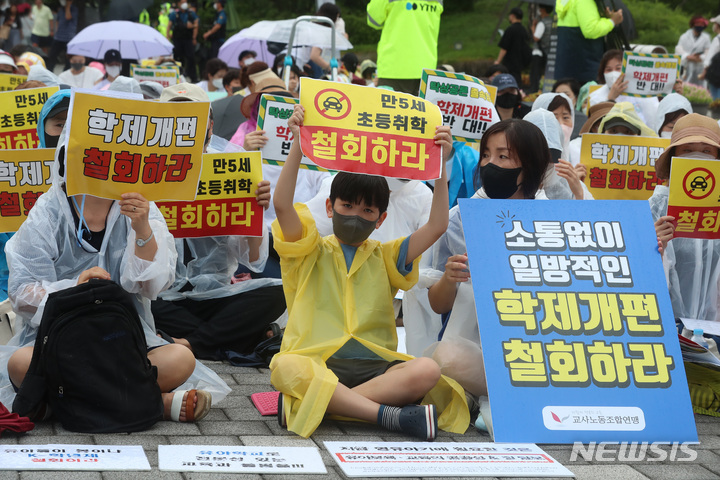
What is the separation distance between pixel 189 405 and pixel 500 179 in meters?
1.79

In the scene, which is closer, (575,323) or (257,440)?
(257,440)

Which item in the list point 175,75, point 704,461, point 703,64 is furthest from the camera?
point 703,64

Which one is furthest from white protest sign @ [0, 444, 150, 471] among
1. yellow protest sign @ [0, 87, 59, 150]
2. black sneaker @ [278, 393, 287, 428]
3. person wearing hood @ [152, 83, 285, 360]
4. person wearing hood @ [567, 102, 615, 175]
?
person wearing hood @ [567, 102, 615, 175]

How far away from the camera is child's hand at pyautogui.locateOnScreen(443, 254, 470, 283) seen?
4059 millimetres

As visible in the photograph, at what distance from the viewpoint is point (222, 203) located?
16.4 ft

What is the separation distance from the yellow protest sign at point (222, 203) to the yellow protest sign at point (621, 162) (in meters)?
2.20

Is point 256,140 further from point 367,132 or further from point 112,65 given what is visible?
point 112,65

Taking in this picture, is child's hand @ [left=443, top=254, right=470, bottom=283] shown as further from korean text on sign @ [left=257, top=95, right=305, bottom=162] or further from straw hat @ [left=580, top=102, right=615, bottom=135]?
straw hat @ [left=580, top=102, right=615, bottom=135]

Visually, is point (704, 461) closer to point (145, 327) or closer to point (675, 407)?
point (675, 407)

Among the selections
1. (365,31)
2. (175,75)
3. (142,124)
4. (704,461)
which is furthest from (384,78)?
(365,31)

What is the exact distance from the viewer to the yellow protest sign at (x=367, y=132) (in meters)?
3.84

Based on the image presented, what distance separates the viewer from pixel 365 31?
29188 millimetres

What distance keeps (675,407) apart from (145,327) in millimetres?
2350

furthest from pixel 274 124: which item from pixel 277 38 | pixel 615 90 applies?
pixel 277 38
